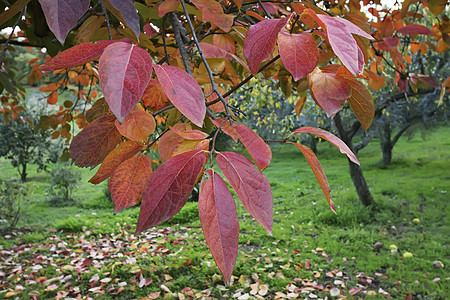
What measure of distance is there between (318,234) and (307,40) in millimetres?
4838

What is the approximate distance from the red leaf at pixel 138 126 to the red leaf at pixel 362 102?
0.92 ft

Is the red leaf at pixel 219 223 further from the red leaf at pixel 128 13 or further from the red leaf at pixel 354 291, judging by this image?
the red leaf at pixel 354 291

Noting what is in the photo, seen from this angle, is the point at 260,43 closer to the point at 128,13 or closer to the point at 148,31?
the point at 128,13

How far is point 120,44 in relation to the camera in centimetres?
35

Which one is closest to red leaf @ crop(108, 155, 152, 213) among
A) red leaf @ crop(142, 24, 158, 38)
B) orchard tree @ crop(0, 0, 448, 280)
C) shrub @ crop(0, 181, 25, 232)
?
orchard tree @ crop(0, 0, 448, 280)

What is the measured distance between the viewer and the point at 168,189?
354 mm

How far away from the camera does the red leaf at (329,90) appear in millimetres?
440

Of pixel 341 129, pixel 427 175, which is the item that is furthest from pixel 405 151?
pixel 341 129

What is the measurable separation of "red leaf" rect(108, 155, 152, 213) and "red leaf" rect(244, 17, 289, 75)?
20cm

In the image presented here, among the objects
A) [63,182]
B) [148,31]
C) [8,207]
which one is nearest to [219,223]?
[148,31]

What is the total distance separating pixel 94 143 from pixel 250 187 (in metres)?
0.24

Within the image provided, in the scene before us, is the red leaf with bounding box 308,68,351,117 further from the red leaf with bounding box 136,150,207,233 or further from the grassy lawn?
the grassy lawn

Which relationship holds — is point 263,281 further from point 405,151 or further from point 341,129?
point 405,151

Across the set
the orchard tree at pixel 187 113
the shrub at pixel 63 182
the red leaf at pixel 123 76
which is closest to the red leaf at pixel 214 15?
the orchard tree at pixel 187 113
